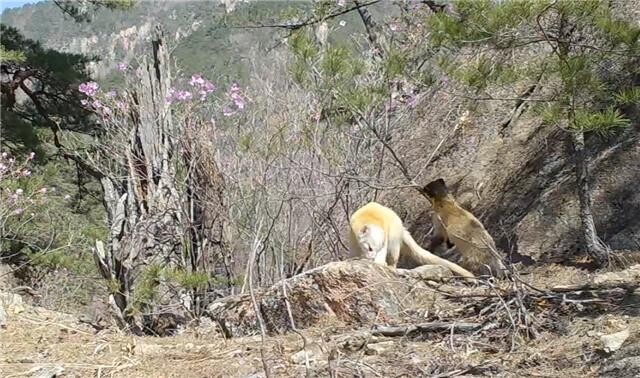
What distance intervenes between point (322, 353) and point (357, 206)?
11.9 ft

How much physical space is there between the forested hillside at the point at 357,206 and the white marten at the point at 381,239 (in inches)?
0.9

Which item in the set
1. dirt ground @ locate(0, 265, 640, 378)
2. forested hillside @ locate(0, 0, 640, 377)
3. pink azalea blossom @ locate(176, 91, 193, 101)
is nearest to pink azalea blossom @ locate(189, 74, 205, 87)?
forested hillside @ locate(0, 0, 640, 377)

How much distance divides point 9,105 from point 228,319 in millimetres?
7635

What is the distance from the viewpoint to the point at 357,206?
24.0ft

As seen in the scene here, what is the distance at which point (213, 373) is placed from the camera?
3.70 meters

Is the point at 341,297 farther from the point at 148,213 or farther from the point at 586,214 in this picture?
the point at 148,213

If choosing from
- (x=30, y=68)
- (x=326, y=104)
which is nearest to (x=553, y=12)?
(x=326, y=104)

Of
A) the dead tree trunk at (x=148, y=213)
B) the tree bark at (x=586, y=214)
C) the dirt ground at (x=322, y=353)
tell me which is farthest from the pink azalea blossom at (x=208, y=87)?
the tree bark at (x=586, y=214)

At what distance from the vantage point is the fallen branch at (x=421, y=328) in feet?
12.5

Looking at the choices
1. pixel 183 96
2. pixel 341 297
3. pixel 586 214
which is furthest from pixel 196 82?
pixel 586 214

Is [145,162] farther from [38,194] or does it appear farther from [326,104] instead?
[38,194]

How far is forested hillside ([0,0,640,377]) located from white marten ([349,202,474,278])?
0.02 metres

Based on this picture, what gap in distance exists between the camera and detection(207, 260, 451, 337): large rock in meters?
4.31

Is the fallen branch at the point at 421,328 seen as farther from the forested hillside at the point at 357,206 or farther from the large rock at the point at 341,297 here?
the large rock at the point at 341,297
